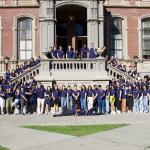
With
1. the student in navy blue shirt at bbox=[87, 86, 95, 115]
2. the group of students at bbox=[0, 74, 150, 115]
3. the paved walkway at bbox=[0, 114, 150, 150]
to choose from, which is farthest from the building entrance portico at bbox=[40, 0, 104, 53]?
the paved walkway at bbox=[0, 114, 150, 150]

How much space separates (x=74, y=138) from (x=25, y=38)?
810 inches

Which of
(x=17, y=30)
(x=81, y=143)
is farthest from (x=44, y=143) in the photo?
(x=17, y=30)

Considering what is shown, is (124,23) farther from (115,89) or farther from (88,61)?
(115,89)

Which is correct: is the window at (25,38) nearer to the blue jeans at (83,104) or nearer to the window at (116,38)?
the window at (116,38)

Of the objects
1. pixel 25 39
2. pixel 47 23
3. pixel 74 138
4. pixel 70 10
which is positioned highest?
pixel 70 10

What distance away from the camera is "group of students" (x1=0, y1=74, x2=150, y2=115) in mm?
24547

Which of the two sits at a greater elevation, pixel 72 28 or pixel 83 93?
pixel 72 28

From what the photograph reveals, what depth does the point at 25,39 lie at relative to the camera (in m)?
35.6

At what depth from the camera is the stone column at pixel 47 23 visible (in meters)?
31.9

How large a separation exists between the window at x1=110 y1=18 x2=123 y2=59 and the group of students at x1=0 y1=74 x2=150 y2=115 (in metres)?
10.3

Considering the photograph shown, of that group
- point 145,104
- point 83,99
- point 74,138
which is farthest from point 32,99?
point 74,138

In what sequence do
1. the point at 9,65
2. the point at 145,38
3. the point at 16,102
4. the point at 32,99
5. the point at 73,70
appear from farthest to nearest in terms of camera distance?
1. the point at 145,38
2. the point at 9,65
3. the point at 73,70
4. the point at 32,99
5. the point at 16,102

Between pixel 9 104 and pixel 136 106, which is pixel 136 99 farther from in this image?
pixel 9 104

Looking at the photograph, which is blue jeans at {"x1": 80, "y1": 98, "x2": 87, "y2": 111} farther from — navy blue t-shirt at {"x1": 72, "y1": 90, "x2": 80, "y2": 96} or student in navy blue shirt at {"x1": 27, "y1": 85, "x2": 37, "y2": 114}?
student in navy blue shirt at {"x1": 27, "y1": 85, "x2": 37, "y2": 114}
